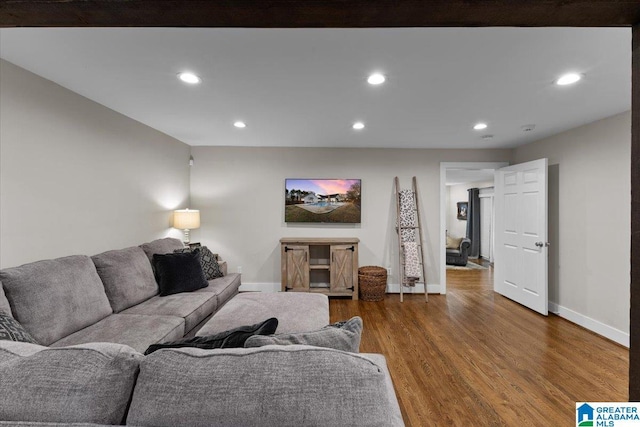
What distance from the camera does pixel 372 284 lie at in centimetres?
410

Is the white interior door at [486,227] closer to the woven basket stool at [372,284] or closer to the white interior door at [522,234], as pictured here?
the white interior door at [522,234]

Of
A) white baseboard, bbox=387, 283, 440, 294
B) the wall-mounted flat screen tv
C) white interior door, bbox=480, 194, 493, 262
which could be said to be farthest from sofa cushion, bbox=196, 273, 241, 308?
white interior door, bbox=480, 194, 493, 262

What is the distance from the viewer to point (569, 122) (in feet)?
10.4

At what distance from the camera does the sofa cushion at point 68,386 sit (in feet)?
2.25

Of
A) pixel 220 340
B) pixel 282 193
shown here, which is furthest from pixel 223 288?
pixel 220 340

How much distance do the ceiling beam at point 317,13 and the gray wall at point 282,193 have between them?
12.2 ft

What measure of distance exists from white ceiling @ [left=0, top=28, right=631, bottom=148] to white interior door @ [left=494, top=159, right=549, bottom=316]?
0.82 meters

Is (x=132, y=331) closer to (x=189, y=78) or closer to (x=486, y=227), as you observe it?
(x=189, y=78)

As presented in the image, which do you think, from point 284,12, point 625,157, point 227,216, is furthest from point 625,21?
point 227,216

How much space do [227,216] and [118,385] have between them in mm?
3973

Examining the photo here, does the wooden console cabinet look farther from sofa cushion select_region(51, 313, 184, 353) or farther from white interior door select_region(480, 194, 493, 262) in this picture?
white interior door select_region(480, 194, 493, 262)

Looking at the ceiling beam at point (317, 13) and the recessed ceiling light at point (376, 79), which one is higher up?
the recessed ceiling light at point (376, 79)

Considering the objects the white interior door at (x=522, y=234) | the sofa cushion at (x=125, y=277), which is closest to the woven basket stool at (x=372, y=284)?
the white interior door at (x=522, y=234)

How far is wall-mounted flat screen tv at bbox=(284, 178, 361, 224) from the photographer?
451cm
